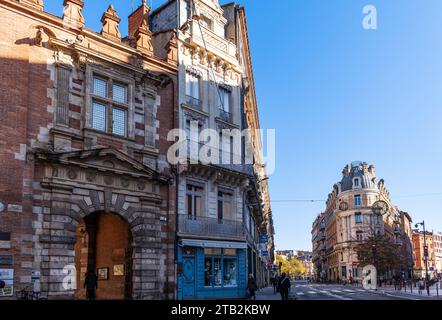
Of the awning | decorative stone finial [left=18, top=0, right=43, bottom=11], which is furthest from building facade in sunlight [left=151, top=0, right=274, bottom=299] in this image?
decorative stone finial [left=18, top=0, right=43, bottom=11]

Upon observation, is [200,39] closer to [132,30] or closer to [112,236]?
[132,30]

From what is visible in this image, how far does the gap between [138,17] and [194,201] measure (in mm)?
12096

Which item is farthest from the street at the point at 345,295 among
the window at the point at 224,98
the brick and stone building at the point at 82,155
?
the window at the point at 224,98

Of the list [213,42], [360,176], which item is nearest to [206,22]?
[213,42]

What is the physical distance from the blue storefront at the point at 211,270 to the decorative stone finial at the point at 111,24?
1054 centimetres

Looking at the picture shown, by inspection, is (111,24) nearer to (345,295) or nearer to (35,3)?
(35,3)

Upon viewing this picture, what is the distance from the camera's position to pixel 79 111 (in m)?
20.6

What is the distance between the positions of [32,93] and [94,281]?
8343mm

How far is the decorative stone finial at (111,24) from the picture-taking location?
2258cm

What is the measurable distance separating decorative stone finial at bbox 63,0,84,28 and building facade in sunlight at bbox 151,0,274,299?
6615 millimetres

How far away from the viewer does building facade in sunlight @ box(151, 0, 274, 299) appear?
25.3 meters

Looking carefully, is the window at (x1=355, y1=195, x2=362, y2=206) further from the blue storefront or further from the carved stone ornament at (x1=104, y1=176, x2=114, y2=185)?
the carved stone ornament at (x1=104, y1=176, x2=114, y2=185)

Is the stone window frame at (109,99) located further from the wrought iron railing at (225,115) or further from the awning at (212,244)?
the wrought iron railing at (225,115)
